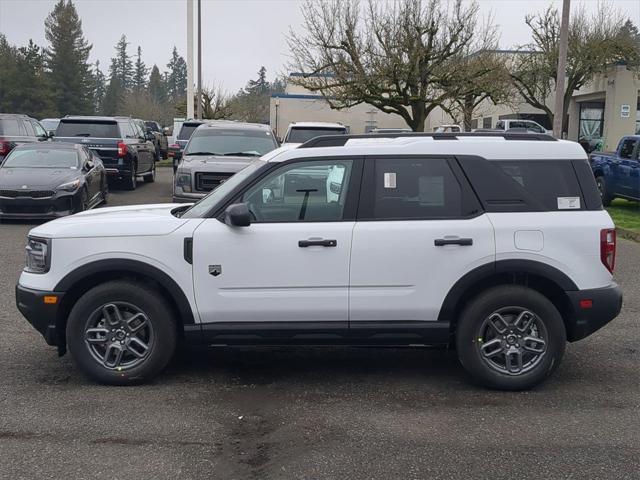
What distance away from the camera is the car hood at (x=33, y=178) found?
13008 mm

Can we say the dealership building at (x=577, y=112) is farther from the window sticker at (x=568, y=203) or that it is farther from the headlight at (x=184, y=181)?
the window sticker at (x=568, y=203)

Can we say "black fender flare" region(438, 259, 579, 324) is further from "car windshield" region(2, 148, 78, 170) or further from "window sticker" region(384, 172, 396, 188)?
"car windshield" region(2, 148, 78, 170)

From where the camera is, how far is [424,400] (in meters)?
5.15

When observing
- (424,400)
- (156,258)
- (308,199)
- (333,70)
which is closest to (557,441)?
(424,400)

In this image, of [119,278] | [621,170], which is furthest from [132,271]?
[621,170]

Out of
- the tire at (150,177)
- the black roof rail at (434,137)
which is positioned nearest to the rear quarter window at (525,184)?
the black roof rail at (434,137)

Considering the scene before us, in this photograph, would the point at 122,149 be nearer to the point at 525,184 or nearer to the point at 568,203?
the point at 525,184

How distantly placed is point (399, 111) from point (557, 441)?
887 inches

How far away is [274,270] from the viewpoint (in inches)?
202

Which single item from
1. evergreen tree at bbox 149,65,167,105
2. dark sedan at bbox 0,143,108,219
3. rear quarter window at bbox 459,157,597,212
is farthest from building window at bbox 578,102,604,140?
evergreen tree at bbox 149,65,167,105

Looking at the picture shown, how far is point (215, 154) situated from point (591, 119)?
31300 millimetres

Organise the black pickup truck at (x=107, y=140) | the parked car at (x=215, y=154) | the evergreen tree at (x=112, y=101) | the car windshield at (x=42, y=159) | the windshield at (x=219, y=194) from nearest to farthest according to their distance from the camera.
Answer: the windshield at (x=219, y=194), the parked car at (x=215, y=154), the car windshield at (x=42, y=159), the black pickup truck at (x=107, y=140), the evergreen tree at (x=112, y=101)

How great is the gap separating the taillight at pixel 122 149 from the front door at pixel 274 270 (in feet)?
46.5

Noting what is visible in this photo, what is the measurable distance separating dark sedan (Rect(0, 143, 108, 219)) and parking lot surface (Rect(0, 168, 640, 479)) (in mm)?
7099
